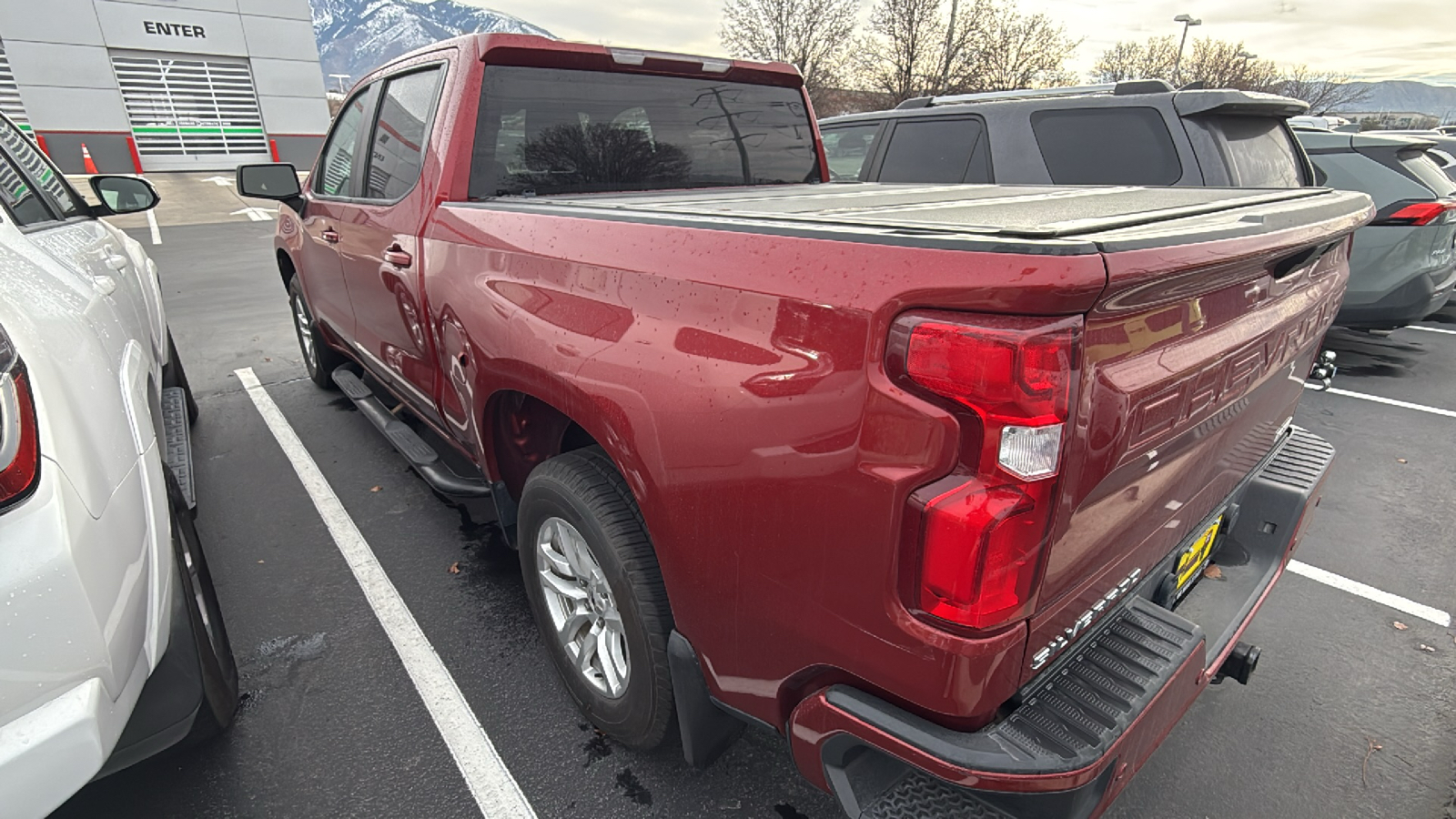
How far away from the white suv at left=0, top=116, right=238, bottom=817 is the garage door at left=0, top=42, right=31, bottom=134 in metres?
23.3

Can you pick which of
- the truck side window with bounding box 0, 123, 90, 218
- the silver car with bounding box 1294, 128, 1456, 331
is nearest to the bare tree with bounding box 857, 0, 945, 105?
the silver car with bounding box 1294, 128, 1456, 331

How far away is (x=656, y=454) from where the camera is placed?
1.62 meters

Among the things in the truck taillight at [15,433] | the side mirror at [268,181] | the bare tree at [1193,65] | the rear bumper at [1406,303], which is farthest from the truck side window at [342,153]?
the bare tree at [1193,65]

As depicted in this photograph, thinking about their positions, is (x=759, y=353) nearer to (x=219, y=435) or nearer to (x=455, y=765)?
(x=455, y=765)

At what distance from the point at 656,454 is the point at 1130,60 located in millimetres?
38265

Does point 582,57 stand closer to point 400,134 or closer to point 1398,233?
point 400,134

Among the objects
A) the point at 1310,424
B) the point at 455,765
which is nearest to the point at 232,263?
the point at 455,765

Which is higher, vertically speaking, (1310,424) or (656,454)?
(656,454)

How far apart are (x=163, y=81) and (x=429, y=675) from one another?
80.0ft

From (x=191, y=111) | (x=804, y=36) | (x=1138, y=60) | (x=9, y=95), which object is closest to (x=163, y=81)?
(x=191, y=111)

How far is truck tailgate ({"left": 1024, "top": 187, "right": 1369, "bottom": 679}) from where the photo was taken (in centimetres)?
117

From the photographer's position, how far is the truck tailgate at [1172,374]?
1.17m

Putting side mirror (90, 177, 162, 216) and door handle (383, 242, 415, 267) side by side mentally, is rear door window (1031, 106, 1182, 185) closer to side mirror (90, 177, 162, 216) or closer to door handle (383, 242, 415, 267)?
door handle (383, 242, 415, 267)

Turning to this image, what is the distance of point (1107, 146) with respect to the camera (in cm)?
443
